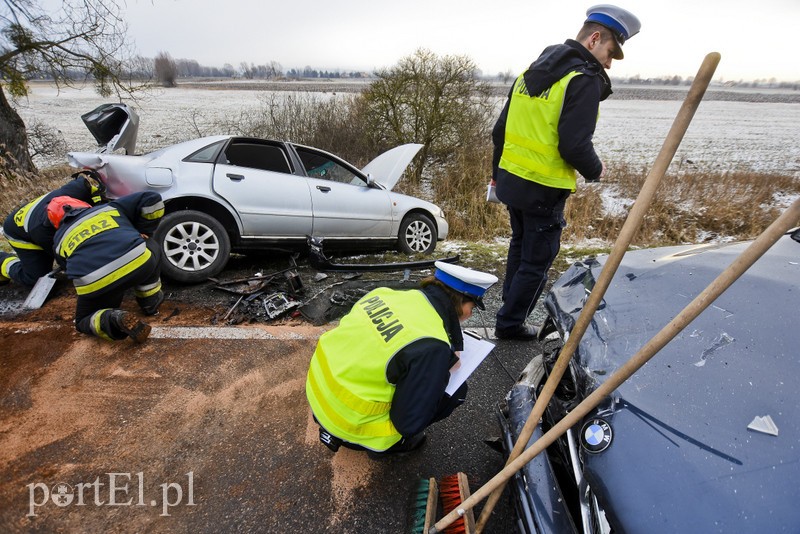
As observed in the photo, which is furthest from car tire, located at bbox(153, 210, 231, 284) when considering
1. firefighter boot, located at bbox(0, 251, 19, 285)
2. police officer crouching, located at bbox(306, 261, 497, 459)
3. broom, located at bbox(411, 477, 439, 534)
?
broom, located at bbox(411, 477, 439, 534)

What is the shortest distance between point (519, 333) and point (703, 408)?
6.69 feet

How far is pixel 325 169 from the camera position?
490cm

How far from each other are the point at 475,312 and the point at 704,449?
8.78ft

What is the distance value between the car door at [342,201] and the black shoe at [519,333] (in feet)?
7.39

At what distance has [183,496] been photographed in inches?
80.0

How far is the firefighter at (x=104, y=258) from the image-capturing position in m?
2.97

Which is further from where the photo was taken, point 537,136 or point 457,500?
point 537,136

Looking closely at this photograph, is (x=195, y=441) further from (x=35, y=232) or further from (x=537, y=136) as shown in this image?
(x=537, y=136)

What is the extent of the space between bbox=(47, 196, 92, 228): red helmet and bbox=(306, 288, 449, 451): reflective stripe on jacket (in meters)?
2.81

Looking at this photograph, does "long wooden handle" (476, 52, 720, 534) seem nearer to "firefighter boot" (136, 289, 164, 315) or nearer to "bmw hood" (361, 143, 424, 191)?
"firefighter boot" (136, 289, 164, 315)

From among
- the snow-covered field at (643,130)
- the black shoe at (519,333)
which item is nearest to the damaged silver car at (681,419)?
the black shoe at (519,333)

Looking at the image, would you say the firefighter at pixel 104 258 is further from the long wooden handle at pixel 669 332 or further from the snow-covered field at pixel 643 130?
the snow-covered field at pixel 643 130

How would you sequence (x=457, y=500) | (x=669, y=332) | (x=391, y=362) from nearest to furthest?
(x=669, y=332), (x=391, y=362), (x=457, y=500)

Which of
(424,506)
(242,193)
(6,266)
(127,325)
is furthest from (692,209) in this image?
(6,266)
